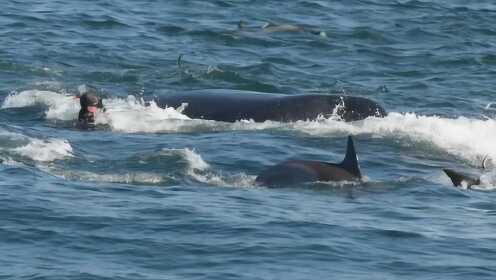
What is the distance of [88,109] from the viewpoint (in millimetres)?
22734

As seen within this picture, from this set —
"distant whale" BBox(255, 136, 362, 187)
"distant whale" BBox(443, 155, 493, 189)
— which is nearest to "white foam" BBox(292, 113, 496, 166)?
"distant whale" BBox(443, 155, 493, 189)

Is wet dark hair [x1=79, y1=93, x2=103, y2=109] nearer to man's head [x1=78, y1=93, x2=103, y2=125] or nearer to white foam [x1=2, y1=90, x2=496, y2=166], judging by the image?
man's head [x1=78, y1=93, x2=103, y2=125]

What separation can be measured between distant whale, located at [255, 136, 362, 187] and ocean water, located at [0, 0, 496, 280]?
0.60 ft

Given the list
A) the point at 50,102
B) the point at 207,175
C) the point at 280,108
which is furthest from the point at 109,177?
the point at 50,102

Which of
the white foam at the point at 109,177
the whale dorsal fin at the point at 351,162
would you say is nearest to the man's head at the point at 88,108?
the white foam at the point at 109,177

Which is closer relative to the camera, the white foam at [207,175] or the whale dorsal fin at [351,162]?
→ the whale dorsal fin at [351,162]

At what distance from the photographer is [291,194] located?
1733 cm

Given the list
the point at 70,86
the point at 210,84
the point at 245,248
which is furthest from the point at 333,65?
the point at 245,248

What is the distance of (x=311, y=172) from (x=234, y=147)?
303 centimetres

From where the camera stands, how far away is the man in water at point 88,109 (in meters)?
22.8

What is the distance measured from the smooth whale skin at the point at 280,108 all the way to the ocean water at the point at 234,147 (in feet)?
0.81

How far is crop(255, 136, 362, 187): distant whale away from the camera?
58.7 ft

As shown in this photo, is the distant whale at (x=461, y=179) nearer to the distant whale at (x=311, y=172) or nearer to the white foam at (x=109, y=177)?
the distant whale at (x=311, y=172)

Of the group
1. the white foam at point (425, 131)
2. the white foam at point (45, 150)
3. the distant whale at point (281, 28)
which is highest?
the distant whale at point (281, 28)
